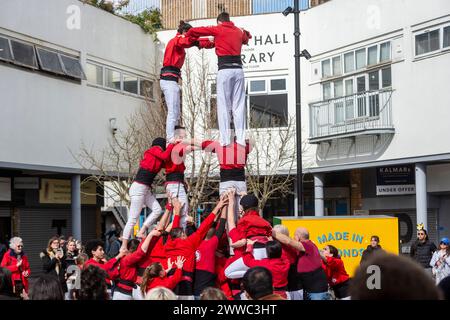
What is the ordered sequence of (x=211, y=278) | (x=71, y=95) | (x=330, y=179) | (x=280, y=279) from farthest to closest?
(x=330, y=179) → (x=71, y=95) → (x=211, y=278) → (x=280, y=279)

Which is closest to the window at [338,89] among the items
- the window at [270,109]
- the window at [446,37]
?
the window at [270,109]

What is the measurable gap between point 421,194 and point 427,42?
190 inches

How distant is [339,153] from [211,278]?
1712 centimetres

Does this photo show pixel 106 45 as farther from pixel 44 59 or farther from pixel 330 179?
pixel 330 179

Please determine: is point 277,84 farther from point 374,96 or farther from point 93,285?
point 93,285

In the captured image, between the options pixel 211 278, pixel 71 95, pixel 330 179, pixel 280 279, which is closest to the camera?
pixel 280 279

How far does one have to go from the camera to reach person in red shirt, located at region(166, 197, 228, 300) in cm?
911

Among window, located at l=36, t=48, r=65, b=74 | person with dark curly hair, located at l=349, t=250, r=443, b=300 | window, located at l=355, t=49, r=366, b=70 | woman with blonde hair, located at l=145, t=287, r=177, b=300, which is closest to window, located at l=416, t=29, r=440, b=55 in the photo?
window, located at l=355, t=49, r=366, b=70

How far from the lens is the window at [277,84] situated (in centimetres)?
2775

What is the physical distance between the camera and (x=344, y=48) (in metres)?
25.6

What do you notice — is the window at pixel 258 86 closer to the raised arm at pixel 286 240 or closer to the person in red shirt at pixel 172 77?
the person in red shirt at pixel 172 77

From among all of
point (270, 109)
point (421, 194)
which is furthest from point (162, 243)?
point (270, 109)

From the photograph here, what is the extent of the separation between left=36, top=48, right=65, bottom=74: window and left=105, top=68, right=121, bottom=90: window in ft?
9.53

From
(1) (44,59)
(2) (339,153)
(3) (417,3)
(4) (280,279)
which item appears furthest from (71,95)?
(4) (280,279)
